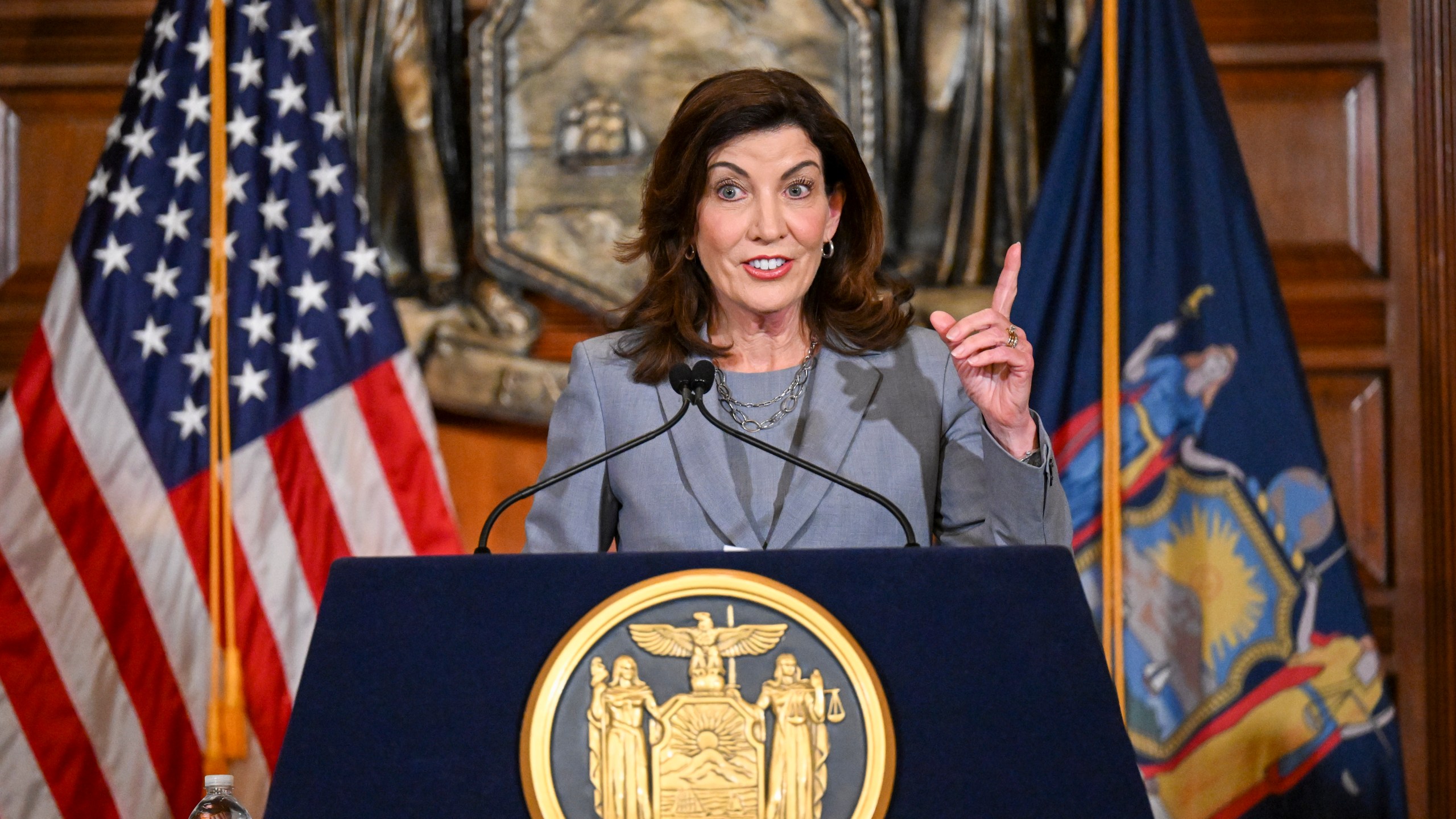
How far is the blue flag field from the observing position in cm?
279

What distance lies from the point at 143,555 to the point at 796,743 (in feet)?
7.65

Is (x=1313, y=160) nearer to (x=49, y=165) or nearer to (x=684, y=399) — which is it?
(x=684, y=399)

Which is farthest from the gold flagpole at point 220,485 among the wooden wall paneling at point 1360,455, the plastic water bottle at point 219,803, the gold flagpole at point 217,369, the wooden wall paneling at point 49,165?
the wooden wall paneling at point 1360,455

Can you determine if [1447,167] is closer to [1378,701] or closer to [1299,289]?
[1299,289]

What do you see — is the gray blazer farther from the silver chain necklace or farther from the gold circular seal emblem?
the gold circular seal emblem

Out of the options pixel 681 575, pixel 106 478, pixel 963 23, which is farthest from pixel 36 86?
pixel 681 575

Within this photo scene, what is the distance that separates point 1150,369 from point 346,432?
1785 millimetres

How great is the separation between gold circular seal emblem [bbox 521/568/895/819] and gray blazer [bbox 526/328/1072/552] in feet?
1.94

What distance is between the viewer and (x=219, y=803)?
5.63ft

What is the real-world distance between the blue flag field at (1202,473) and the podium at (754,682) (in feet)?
6.20

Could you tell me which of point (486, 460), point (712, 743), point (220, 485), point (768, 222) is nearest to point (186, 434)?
point (220, 485)

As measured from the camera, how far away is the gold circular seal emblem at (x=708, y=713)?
0.95 m

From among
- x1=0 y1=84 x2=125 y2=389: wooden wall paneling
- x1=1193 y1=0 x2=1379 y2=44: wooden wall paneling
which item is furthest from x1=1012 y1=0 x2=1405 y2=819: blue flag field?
x1=0 y1=84 x2=125 y2=389: wooden wall paneling

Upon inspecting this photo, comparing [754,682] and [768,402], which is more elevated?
[768,402]
